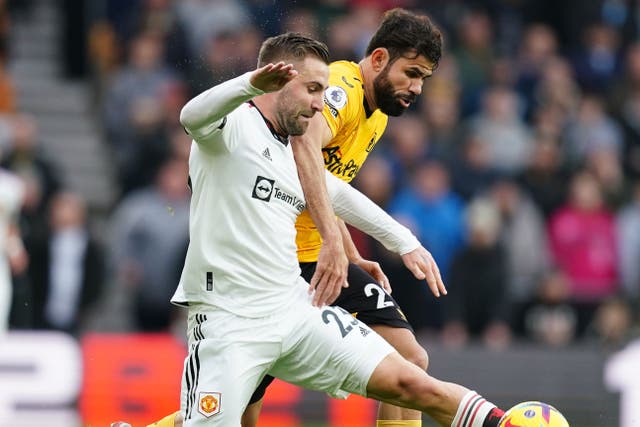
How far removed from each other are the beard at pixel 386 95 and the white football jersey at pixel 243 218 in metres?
0.89

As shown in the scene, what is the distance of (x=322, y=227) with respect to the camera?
296 inches

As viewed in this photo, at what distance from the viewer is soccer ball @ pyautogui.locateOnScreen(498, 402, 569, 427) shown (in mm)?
7512

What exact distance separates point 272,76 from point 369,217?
1.55 meters

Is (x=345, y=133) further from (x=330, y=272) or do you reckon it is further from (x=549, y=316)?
(x=549, y=316)

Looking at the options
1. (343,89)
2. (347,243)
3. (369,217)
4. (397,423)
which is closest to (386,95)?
(343,89)

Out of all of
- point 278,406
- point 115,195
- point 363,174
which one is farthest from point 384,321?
point 115,195

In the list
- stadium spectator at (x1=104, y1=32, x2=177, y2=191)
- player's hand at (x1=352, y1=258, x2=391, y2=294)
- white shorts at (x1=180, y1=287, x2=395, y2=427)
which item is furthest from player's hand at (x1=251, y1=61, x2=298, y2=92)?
stadium spectator at (x1=104, y1=32, x2=177, y2=191)

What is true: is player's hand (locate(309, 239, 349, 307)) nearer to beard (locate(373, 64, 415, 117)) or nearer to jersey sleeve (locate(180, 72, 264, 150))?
jersey sleeve (locate(180, 72, 264, 150))

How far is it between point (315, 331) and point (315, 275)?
0.29 meters

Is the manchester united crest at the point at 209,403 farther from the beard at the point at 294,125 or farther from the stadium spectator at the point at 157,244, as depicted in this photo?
the stadium spectator at the point at 157,244

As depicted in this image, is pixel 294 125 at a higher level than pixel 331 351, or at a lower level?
higher

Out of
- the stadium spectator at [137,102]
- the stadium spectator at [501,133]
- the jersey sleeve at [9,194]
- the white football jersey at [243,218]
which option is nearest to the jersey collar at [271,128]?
the white football jersey at [243,218]

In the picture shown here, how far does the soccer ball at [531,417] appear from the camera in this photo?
296 inches

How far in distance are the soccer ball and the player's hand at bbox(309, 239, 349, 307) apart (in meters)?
A: 1.09
